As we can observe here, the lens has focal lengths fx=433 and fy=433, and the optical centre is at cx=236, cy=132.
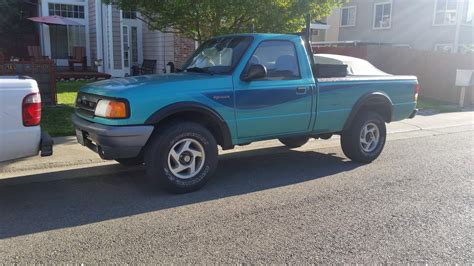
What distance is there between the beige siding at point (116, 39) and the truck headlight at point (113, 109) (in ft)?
42.6

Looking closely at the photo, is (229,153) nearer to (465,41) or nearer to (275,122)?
(275,122)

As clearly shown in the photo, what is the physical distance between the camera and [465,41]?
85.2ft

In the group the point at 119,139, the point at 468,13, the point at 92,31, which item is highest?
the point at 468,13

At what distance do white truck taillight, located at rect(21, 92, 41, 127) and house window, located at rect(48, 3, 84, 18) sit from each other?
1543cm

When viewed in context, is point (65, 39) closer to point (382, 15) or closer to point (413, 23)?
point (382, 15)

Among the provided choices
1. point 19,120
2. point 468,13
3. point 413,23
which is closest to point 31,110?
point 19,120

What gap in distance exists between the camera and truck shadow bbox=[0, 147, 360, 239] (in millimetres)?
4391

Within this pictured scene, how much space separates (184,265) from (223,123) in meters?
2.26

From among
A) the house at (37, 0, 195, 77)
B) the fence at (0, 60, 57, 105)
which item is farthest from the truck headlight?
the house at (37, 0, 195, 77)

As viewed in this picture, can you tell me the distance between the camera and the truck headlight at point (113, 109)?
188 inches

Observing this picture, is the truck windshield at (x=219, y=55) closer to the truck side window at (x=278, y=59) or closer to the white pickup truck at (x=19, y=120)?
the truck side window at (x=278, y=59)

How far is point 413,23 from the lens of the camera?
1048 inches

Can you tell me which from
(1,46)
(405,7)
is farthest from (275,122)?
(405,7)

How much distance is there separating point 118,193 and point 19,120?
1428 mm
